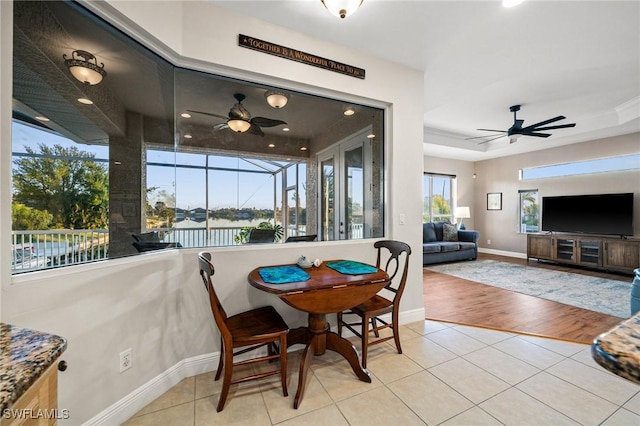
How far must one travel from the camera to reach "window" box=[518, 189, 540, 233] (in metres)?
6.34

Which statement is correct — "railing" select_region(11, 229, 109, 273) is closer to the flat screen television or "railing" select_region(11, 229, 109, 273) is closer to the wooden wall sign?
the wooden wall sign

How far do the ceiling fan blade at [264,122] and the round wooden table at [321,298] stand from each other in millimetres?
1315

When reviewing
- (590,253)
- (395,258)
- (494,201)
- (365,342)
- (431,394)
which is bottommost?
(431,394)

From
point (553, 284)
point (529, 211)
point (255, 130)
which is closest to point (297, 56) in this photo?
point (255, 130)

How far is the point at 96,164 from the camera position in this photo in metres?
1.57

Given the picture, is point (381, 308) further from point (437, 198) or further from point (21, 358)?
point (437, 198)

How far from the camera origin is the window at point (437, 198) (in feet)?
23.3

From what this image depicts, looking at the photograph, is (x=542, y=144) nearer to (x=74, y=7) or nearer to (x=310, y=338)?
(x=310, y=338)

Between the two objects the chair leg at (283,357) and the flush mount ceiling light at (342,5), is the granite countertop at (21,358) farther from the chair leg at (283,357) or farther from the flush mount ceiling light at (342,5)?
the flush mount ceiling light at (342,5)

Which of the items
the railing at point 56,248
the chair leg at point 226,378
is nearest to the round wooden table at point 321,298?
the chair leg at point 226,378

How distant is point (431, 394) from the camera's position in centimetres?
171

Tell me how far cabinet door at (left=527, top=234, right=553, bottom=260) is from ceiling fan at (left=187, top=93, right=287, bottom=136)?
6320 millimetres

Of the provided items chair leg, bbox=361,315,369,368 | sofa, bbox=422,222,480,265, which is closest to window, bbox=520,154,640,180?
sofa, bbox=422,222,480,265

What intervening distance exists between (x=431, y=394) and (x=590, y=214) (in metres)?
6.02
